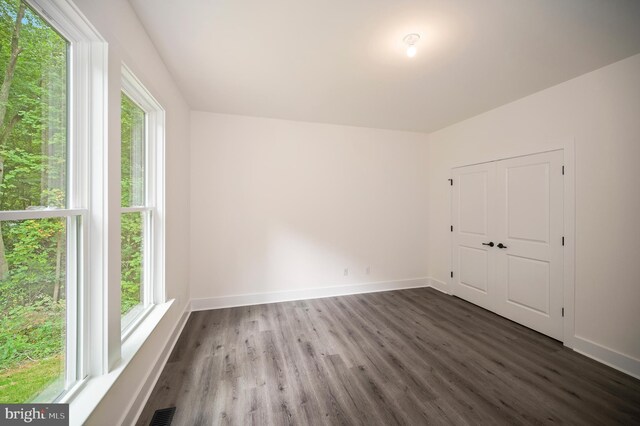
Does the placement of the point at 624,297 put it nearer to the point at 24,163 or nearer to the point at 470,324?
the point at 470,324

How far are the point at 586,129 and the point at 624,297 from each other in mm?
1594

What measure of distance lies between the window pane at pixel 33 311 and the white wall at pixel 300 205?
7.10ft

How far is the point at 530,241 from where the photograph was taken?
2.73 metres

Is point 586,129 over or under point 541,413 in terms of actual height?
over

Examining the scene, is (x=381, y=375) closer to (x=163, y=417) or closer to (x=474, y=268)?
(x=163, y=417)

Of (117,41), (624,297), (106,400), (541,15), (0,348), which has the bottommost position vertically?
(106,400)

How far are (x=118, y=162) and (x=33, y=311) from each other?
2.72 feet

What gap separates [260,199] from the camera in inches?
135

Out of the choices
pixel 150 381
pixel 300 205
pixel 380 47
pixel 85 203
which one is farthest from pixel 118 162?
pixel 300 205

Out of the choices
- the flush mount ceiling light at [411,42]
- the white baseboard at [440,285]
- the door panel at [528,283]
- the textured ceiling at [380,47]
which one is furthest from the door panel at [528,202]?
the flush mount ceiling light at [411,42]

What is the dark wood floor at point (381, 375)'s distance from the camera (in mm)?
1560

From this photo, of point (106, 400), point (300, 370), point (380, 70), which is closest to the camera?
point (106, 400)

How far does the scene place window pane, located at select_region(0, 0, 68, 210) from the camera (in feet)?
2.78

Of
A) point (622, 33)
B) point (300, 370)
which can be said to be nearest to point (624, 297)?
point (622, 33)
